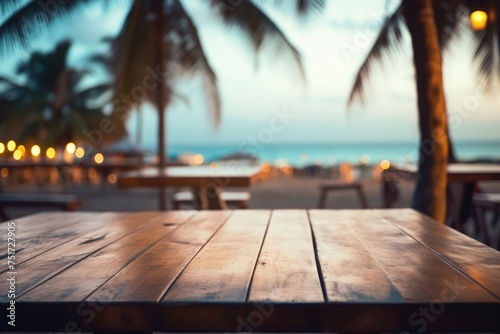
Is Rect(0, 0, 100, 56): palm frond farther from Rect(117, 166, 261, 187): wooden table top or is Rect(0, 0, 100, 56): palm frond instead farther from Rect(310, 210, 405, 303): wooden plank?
Rect(310, 210, 405, 303): wooden plank

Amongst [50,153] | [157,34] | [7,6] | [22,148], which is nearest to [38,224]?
[7,6]

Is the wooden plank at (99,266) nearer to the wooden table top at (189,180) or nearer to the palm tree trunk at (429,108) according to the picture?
the wooden table top at (189,180)

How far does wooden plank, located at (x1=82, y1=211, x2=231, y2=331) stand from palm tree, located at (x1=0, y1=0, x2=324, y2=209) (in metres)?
5.05

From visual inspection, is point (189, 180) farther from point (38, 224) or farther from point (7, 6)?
point (7, 6)

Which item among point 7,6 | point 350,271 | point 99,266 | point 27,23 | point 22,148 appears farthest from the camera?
point 22,148

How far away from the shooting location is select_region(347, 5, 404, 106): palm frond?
7000 mm

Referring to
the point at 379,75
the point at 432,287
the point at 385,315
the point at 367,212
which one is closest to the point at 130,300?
the point at 385,315

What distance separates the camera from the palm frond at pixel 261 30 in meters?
6.65

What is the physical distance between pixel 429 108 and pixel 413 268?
294 centimetres

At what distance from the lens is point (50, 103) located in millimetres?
18641

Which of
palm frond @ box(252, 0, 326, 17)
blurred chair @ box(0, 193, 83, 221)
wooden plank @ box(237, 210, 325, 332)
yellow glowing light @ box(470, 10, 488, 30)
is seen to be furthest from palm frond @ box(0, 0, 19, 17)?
wooden plank @ box(237, 210, 325, 332)

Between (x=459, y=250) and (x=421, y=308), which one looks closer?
(x=421, y=308)

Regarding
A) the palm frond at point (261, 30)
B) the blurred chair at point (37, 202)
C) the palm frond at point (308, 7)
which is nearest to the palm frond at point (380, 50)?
the palm frond at point (261, 30)

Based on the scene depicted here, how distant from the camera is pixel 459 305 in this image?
104 centimetres
